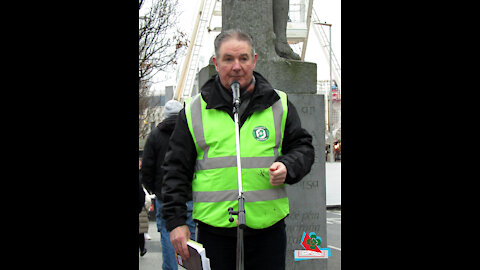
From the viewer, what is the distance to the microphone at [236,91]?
303 centimetres

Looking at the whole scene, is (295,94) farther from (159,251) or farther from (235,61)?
(159,251)

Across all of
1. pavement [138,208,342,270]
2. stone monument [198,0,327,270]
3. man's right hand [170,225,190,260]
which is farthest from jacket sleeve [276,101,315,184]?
pavement [138,208,342,270]

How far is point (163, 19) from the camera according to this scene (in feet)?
51.1

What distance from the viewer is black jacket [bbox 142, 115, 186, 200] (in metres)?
5.70

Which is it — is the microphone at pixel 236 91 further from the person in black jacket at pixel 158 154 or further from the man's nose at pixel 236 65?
the person in black jacket at pixel 158 154

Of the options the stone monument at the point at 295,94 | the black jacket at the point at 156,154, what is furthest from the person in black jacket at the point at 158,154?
the stone monument at the point at 295,94

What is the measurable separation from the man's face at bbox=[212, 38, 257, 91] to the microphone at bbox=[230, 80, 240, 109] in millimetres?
54

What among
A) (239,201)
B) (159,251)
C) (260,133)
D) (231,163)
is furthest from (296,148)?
(159,251)

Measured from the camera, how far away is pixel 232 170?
305 cm

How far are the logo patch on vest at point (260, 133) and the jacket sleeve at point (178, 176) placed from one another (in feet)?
1.17

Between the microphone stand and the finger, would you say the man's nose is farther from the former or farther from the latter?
the finger

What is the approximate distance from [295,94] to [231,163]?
8.80 ft
